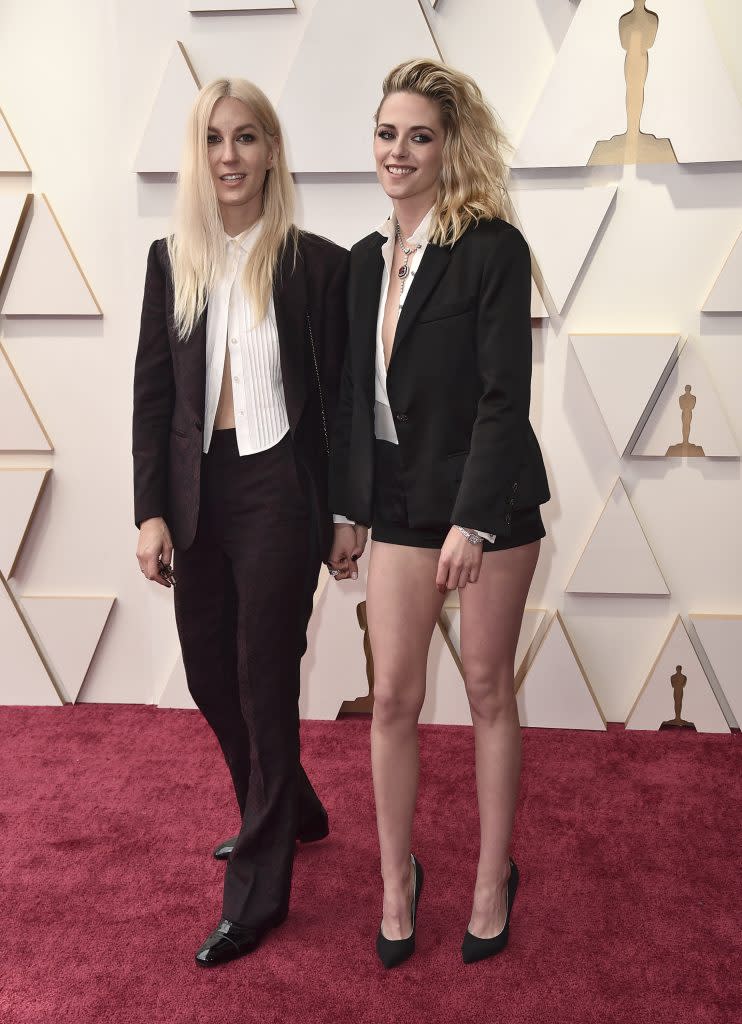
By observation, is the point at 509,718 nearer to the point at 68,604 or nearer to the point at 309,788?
the point at 309,788

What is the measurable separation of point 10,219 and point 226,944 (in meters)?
2.04

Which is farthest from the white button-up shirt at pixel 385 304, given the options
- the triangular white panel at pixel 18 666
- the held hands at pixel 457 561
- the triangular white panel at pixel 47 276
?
the triangular white panel at pixel 18 666

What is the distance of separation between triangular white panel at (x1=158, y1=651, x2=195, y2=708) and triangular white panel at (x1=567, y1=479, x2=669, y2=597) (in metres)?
1.20

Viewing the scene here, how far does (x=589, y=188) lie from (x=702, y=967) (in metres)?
1.89

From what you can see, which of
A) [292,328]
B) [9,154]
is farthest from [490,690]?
[9,154]

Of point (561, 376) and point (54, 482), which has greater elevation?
point (561, 376)

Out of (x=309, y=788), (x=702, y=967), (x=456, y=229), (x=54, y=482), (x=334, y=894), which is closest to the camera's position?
(x=456, y=229)

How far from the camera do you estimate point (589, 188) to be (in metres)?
2.62

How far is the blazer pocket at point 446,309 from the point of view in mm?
1608

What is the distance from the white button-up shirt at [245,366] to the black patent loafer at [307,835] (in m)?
0.91

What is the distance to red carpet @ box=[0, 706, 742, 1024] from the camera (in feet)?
5.61

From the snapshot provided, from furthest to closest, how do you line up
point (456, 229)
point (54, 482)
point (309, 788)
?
point (54, 482) < point (309, 788) < point (456, 229)

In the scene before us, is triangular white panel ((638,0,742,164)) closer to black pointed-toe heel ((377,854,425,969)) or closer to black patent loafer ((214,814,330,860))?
black patent loafer ((214,814,330,860))

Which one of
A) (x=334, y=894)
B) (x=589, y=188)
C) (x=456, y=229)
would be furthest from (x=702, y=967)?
(x=589, y=188)
